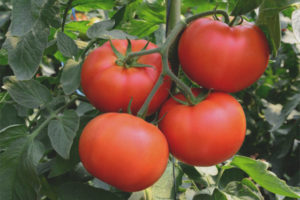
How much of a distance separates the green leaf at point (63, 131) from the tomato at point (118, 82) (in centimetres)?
5

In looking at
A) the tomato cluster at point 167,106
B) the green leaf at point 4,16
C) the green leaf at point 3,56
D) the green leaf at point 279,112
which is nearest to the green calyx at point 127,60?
the tomato cluster at point 167,106

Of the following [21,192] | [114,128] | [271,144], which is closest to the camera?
[114,128]

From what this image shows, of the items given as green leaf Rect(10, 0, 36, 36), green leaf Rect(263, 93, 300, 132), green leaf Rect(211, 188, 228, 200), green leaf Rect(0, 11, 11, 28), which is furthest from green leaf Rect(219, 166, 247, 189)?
green leaf Rect(0, 11, 11, 28)

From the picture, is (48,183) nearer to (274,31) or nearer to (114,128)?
(114,128)

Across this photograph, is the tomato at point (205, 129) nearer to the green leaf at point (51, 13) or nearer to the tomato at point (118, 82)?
the tomato at point (118, 82)

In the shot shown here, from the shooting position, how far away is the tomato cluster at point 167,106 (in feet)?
1.77

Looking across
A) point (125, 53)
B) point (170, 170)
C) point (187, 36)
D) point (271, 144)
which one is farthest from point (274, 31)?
point (271, 144)

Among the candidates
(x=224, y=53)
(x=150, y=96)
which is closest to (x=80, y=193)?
(x=150, y=96)

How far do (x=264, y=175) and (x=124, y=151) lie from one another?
0.34 meters

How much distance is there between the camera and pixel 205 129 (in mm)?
573

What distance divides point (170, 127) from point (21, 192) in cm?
30

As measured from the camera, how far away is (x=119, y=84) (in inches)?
23.2

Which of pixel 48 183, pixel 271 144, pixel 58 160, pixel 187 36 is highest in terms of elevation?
pixel 187 36

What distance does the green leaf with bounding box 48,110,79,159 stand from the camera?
595 millimetres
